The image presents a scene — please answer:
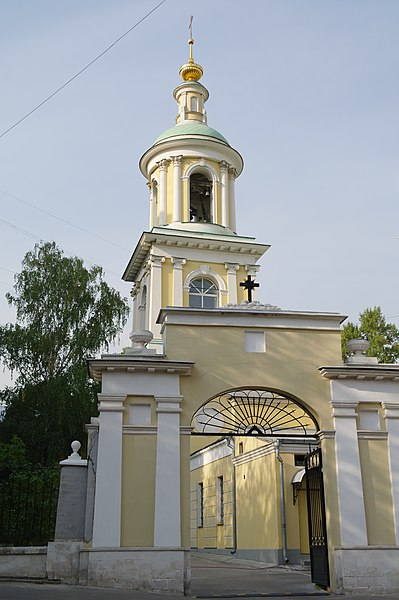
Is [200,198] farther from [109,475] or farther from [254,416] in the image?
[109,475]

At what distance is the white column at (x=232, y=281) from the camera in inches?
887

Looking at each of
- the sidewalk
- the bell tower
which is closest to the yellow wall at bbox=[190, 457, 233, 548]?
the bell tower

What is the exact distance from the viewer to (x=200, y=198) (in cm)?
2555

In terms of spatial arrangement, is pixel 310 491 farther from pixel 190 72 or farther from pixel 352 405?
pixel 190 72

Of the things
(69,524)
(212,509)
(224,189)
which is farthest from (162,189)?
(69,524)

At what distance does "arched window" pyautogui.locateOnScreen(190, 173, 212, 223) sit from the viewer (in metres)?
24.9

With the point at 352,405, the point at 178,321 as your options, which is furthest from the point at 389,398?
the point at 178,321

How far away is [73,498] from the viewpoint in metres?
12.4

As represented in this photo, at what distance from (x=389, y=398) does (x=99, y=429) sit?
5786 mm

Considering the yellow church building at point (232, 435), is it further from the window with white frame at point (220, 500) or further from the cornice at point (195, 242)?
the window with white frame at point (220, 500)

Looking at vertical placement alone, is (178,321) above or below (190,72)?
below

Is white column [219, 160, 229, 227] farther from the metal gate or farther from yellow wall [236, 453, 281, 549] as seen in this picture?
the metal gate

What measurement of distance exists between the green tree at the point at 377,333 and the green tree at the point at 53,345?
11964mm

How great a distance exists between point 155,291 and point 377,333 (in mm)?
15830
